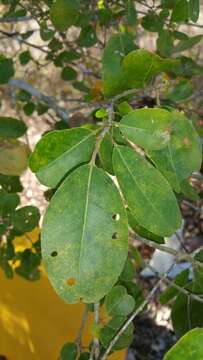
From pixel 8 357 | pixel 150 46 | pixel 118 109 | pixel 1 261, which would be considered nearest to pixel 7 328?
pixel 8 357

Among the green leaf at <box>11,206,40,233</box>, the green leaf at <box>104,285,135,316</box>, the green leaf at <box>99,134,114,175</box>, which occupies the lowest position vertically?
the green leaf at <box>11,206,40,233</box>

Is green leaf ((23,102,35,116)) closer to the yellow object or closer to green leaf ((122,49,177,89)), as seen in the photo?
the yellow object

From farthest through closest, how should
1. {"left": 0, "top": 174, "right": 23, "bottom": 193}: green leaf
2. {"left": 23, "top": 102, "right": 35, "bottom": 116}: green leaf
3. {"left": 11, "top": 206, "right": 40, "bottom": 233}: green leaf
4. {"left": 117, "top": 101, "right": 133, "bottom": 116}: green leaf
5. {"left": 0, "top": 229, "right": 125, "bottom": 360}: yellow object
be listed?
{"left": 0, "top": 229, "right": 125, "bottom": 360}: yellow object → {"left": 23, "top": 102, "right": 35, "bottom": 116}: green leaf → {"left": 0, "top": 174, "right": 23, "bottom": 193}: green leaf → {"left": 11, "top": 206, "right": 40, "bottom": 233}: green leaf → {"left": 117, "top": 101, "right": 133, "bottom": 116}: green leaf

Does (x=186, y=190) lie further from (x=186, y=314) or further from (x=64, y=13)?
(x=64, y=13)

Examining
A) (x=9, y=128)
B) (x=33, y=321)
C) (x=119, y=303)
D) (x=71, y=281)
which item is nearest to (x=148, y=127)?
(x=71, y=281)

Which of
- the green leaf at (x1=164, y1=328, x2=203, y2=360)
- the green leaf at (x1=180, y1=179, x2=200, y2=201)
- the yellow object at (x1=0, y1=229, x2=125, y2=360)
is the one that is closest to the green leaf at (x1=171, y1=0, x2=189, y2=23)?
the green leaf at (x1=180, y1=179, x2=200, y2=201)

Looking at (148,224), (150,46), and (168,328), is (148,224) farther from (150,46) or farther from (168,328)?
(150,46)

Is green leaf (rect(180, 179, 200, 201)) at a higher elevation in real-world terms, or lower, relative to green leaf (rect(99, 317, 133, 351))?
higher

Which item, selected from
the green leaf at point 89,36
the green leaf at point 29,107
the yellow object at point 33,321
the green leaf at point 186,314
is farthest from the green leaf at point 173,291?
the yellow object at point 33,321
